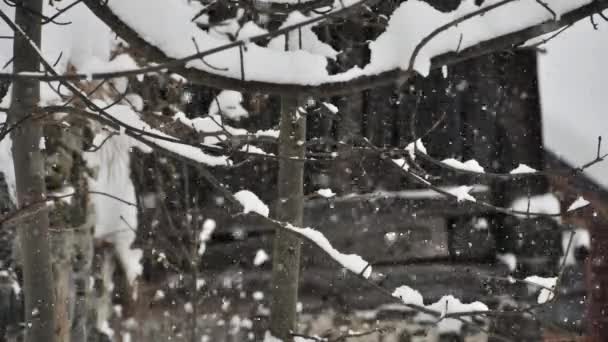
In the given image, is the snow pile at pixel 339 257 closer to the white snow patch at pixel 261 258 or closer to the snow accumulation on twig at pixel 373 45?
the snow accumulation on twig at pixel 373 45

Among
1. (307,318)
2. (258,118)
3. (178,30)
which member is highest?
(258,118)

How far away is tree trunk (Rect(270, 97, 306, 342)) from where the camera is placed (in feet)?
12.3

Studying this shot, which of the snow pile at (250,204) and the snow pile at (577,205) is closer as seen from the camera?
the snow pile at (250,204)

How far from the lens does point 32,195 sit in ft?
11.2

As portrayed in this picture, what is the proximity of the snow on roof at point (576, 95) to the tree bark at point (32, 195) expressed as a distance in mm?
5299

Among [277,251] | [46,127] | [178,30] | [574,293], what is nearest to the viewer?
[178,30]

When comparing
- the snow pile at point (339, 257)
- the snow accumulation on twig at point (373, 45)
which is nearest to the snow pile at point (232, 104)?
the snow pile at point (339, 257)

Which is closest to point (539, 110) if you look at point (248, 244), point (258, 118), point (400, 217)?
point (400, 217)

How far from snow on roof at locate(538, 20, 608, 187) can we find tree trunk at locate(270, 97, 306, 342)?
4045mm

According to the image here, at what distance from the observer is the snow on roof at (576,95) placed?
702 centimetres

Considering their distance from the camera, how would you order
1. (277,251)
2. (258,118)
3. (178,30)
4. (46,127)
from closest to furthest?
(178,30), (277,251), (46,127), (258,118)

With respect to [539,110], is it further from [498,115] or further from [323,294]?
[323,294]

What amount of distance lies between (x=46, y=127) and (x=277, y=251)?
9.00 feet

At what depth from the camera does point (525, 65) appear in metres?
7.08
